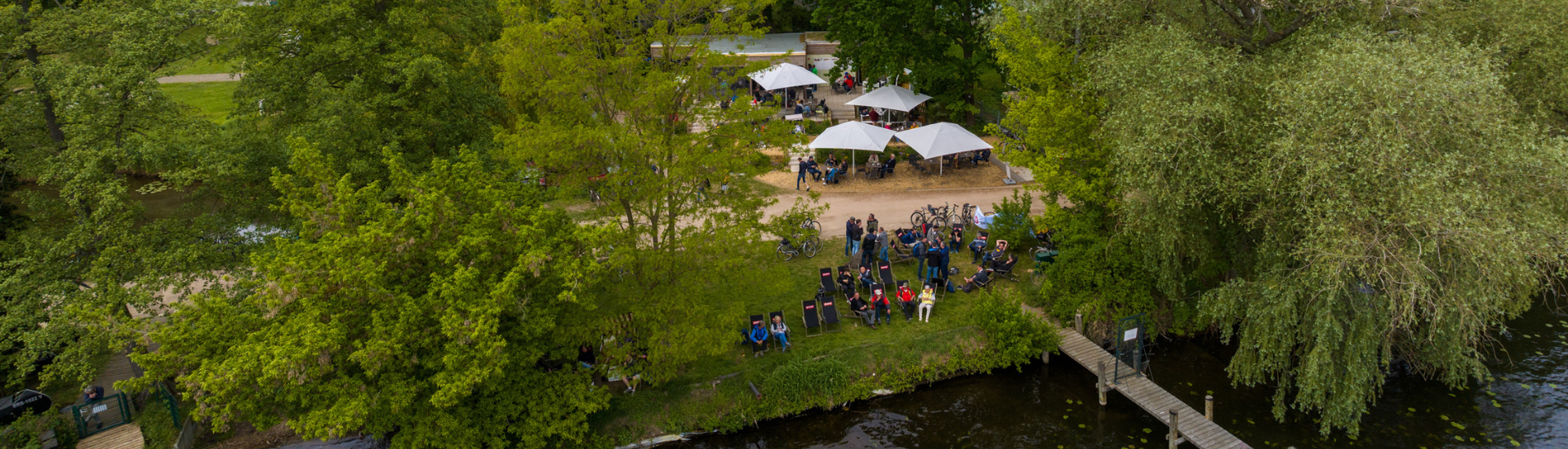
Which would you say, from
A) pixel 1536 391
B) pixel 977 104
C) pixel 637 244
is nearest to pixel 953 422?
pixel 637 244

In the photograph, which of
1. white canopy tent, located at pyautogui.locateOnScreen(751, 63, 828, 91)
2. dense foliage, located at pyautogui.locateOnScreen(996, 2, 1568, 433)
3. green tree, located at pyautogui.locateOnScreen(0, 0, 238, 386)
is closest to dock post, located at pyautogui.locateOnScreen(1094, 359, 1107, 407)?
dense foliage, located at pyautogui.locateOnScreen(996, 2, 1568, 433)

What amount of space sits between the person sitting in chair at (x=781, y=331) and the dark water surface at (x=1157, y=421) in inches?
63.9

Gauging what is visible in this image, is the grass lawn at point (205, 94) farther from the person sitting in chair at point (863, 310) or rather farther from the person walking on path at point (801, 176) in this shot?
the person sitting in chair at point (863, 310)

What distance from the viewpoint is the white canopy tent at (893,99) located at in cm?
2936

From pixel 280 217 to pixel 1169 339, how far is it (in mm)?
18761

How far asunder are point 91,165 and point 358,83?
456 cm

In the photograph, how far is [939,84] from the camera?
29938 millimetres

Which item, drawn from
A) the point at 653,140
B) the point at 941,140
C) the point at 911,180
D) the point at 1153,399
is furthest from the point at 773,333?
the point at 911,180

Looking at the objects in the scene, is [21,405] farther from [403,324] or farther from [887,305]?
[887,305]

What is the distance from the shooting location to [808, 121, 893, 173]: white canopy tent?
2577 cm

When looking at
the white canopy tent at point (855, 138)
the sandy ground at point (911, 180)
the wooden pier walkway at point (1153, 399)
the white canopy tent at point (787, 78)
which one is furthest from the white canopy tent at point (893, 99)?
the wooden pier walkway at point (1153, 399)

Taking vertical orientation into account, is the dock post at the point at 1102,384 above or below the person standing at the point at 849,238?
below

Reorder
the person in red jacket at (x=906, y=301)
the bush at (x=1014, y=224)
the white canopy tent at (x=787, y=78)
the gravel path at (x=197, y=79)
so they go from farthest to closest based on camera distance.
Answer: the gravel path at (x=197, y=79)
the white canopy tent at (x=787, y=78)
the bush at (x=1014, y=224)
the person in red jacket at (x=906, y=301)

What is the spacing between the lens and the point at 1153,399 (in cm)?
1512
